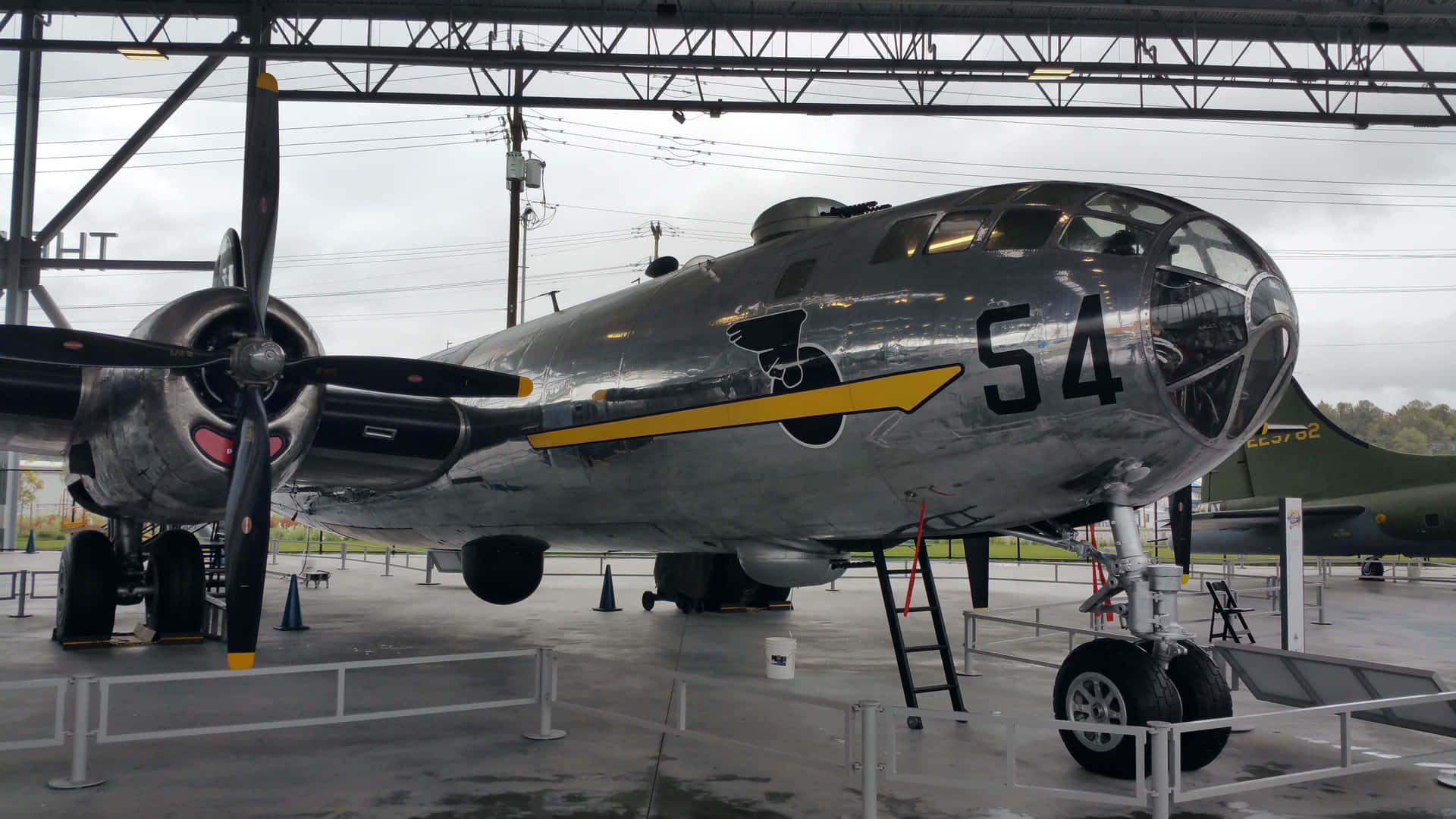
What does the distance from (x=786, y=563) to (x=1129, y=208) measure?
372 centimetres

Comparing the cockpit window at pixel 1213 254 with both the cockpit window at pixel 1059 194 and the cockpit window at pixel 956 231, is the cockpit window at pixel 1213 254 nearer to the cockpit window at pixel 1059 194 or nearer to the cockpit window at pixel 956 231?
the cockpit window at pixel 1059 194

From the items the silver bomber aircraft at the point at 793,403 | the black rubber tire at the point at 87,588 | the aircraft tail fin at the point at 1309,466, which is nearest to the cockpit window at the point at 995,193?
the silver bomber aircraft at the point at 793,403

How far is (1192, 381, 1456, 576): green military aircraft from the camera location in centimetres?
2259

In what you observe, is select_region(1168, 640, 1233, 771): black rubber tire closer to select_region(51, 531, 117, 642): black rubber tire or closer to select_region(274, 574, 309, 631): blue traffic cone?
select_region(51, 531, 117, 642): black rubber tire

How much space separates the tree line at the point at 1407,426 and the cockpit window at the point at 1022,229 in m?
64.4

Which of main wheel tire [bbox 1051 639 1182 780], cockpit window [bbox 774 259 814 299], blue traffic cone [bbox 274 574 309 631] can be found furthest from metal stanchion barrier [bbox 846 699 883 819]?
blue traffic cone [bbox 274 574 309 631]

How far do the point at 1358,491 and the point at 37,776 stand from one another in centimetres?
2559

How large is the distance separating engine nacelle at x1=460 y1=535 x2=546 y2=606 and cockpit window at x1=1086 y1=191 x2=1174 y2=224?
6548mm

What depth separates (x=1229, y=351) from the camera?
6195 mm

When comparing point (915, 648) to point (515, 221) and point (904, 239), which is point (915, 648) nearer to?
point (904, 239)

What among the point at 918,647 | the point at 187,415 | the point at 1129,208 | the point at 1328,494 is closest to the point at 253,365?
the point at 187,415

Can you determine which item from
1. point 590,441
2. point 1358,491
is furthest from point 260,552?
point 1358,491

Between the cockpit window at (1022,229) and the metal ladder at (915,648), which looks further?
the metal ladder at (915,648)

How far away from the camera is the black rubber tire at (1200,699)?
6.35 metres
